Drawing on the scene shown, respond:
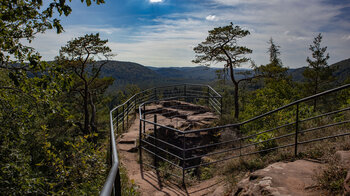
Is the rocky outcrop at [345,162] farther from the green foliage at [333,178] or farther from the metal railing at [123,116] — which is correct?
the metal railing at [123,116]

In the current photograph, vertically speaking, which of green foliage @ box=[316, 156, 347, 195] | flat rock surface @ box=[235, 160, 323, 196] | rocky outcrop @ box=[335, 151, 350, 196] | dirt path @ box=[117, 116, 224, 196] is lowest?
dirt path @ box=[117, 116, 224, 196]

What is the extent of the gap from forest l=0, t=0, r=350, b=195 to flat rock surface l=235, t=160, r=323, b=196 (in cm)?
257

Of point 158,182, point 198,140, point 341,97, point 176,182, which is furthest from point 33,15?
point 341,97

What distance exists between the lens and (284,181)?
135 inches

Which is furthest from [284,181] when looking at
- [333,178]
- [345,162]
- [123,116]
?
[123,116]

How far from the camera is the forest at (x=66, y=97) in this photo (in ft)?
11.3

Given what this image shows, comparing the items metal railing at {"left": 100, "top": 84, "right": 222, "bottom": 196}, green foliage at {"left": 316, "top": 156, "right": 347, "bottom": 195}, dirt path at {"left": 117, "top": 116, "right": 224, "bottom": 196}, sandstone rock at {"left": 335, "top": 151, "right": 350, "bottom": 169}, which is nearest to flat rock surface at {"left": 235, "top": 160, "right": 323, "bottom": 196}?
green foliage at {"left": 316, "top": 156, "right": 347, "bottom": 195}

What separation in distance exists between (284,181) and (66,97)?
19.5 m

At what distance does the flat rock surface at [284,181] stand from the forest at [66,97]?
257cm

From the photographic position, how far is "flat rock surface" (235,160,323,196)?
10.3ft

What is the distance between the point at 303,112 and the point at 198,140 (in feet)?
14.9

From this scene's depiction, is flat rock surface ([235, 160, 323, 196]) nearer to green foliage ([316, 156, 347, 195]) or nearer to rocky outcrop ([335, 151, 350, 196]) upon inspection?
green foliage ([316, 156, 347, 195])

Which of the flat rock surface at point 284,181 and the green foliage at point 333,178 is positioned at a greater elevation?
the green foliage at point 333,178

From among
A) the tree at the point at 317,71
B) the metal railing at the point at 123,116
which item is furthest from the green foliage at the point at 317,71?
the metal railing at the point at 123,116
